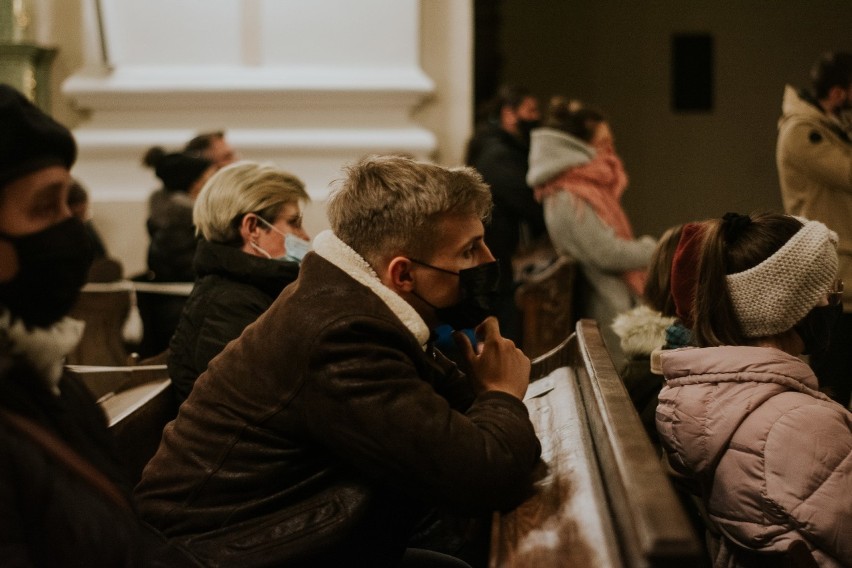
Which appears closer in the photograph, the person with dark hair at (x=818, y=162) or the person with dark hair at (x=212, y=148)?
the person with dark hair at (x=818, y=162)

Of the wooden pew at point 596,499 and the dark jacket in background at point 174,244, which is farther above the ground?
the wooden pew at point 596,499

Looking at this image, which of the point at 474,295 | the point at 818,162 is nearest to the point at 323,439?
the point at 474,295

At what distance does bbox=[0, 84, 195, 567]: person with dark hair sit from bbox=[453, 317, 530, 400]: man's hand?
87 cm

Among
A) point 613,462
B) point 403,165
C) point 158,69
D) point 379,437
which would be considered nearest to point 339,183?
point 403,165

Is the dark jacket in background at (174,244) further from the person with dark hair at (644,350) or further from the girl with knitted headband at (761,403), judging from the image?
the girl with knitted headband at (761,403)

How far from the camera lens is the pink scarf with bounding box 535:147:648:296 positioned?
18.9 ft

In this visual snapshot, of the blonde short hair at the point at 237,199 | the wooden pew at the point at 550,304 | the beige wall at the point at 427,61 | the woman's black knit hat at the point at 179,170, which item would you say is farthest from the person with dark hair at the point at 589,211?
the blonde short hair at the point at 237,199

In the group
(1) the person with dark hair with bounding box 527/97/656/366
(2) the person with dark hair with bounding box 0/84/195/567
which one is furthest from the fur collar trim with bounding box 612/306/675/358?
(1) the person with dark hair with bounding box 527/97/656/366

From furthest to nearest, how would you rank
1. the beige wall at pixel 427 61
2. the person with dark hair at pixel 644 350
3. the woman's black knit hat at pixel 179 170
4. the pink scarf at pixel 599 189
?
1. the beige wall at pixel 427 61
2. the pink scarf at pixel 599 189
3. the woman's black knit hat at pixel 179 170
4. the person with dark hair at pixel 644 350

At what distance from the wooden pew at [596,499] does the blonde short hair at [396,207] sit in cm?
50

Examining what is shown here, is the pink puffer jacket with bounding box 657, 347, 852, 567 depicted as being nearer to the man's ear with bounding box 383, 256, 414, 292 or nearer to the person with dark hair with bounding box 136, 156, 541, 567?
the person with dark hair with bounding box 136, 156, 541, 567

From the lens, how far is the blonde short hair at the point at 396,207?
235 centimetres

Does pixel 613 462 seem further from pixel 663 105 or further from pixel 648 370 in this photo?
pixel 663 105

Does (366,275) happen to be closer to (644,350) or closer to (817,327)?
(817,327)
